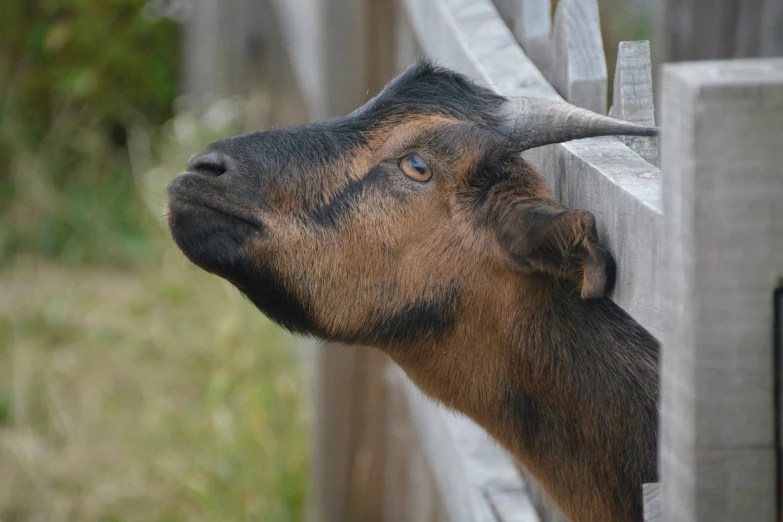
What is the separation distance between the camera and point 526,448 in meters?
2.34

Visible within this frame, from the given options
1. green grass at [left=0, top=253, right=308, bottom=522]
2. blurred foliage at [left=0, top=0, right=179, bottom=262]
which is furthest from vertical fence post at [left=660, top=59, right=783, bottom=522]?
blurred foliage at [left=0, top=0, right=179, bottom=262]

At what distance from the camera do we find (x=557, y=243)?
6.60 ft

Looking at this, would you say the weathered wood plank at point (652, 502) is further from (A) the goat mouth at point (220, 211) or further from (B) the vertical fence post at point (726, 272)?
(A) the goat mouth at point (220, 211)

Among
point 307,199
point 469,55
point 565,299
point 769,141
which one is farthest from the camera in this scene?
point 469,55

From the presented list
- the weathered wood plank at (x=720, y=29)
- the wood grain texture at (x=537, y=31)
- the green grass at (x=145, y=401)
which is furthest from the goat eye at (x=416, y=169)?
the green grass at (x=145, y=401)

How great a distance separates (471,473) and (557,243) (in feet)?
4.14

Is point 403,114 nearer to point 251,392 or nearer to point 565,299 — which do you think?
point 565,299

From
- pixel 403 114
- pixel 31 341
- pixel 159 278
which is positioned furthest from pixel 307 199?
pixel 159 278

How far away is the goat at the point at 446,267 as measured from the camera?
2.22 meters

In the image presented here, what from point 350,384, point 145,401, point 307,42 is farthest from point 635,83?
point 145,401

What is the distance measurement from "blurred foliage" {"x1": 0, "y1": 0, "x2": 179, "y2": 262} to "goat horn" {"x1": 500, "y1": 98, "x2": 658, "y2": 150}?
22.8 ft

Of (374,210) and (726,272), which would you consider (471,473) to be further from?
(726,272)

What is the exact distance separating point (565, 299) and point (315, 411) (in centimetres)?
340

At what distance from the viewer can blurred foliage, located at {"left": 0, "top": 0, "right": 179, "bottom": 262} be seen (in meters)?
8.80
